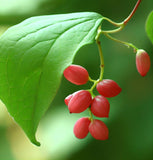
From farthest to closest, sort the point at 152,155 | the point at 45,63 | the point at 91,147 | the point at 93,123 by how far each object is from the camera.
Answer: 1. the point at 91,147
2. the point at 152,155
3. the point at 93,123
4. the point at 45,63

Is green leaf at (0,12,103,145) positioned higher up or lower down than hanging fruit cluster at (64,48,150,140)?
higher up

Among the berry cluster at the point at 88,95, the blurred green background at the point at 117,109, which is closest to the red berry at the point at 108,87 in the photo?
the berry cluster at the point at 88,95

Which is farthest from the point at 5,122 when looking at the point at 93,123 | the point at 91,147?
the point at 93,123

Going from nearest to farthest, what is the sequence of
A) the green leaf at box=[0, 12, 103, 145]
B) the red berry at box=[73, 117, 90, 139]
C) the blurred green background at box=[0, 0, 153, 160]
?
the green leaf at box=[0, 12, 103, 145] → the red berry at box=[73, 117, 90, 139] → the blurred green background at box=[0, 0, 153, 160]

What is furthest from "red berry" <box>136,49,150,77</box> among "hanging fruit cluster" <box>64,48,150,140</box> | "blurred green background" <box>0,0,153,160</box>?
"blurred green background" <box>0,0,153,160</box>

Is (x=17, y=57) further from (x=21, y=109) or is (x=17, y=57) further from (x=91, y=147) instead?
(x=91, y=147)

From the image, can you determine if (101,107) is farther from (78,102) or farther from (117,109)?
(117,109)

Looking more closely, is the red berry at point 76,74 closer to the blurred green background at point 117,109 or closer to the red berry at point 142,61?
the red berry at point 142,61

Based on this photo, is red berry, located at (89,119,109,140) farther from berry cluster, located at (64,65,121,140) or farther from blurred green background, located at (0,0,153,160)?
blurred green background, located at (0,0,153,160)
